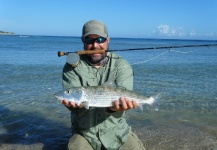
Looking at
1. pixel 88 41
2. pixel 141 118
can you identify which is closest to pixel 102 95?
pixel 88 41

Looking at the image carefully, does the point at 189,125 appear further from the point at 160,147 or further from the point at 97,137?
the point at 97,137

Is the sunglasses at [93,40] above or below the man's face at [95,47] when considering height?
above

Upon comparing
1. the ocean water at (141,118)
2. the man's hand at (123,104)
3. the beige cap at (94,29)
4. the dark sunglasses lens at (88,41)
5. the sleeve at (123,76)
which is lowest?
the ocean water at (141,118)

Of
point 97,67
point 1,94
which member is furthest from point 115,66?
point 1,94

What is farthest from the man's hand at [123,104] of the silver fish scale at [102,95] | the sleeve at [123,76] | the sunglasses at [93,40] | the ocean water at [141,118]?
the ocean water at [141,118]

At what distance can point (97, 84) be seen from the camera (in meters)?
5.30

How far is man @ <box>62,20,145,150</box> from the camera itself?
5152mm

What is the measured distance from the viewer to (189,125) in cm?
815

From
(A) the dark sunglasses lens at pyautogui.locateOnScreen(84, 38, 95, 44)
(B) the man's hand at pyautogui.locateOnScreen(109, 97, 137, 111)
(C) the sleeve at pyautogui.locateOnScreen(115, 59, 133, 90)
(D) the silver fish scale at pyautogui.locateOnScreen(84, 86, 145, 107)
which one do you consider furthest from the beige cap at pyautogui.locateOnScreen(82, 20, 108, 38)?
(B) the man's hand at pyautogui.locateOnScreen(109, 97, 137, 111)

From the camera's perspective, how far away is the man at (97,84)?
16.9ft

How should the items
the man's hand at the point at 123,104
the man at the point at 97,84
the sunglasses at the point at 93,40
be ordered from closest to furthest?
the man's hand at the point at 123,104, the man at the point at 97,84, the sunglasses at the point at 93,40

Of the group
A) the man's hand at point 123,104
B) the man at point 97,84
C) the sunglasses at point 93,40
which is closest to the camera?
the man's hand at point 123,104

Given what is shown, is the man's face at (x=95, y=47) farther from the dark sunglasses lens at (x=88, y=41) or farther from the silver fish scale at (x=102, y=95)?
the silver fish scale at (x=102, y=95)

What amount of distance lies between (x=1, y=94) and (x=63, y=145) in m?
5.43
